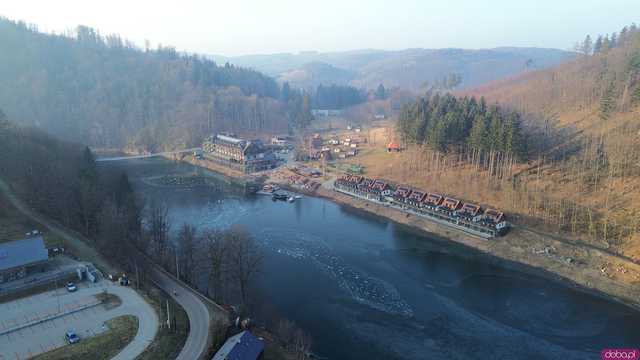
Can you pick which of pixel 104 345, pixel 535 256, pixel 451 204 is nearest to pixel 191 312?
pixel 104 345

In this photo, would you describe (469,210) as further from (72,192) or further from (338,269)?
(72,192)

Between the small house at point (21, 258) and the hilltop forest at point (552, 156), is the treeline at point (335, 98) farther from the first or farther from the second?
the small house at point (21, 258)

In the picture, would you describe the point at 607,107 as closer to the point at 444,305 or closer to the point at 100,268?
the point at 444,305

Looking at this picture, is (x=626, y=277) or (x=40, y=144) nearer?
(x=626, y=277)

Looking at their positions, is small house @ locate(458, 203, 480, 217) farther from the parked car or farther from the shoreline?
the parked car

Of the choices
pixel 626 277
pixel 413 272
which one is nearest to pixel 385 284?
pixel 413 272

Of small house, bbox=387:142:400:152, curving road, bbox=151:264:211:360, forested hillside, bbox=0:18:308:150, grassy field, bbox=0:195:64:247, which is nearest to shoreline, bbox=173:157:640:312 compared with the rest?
small house, bbox=387:142:400:152
